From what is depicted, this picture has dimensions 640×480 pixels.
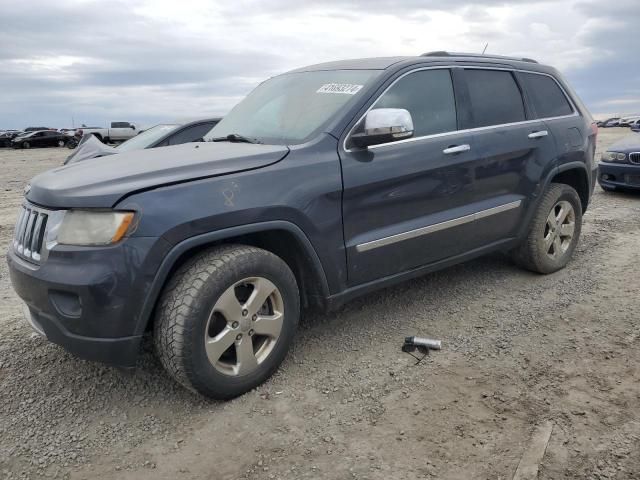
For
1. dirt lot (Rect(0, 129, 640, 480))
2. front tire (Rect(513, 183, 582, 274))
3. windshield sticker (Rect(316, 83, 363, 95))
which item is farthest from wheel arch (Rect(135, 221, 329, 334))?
front tire (Rect(513, 183, 582, 274))

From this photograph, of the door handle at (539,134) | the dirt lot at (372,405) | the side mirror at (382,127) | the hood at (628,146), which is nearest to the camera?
the dirt lot at (372,405)

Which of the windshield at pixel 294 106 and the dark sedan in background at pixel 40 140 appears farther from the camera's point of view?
the dark sedan in background at pixel 40 140

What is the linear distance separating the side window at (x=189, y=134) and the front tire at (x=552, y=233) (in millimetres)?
5004

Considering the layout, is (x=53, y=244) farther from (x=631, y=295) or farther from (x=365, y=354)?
(x=631, y=295)

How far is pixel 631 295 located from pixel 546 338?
1.22 meters

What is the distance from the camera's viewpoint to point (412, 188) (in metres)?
3.66

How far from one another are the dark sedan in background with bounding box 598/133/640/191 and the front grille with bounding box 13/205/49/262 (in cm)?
863

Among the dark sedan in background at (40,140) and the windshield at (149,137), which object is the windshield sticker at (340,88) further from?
the dark sedan in background at (40,140)

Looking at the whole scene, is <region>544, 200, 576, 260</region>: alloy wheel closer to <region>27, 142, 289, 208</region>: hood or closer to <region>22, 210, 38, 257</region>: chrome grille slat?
<region>27, 142, 289, 208</region>: hood

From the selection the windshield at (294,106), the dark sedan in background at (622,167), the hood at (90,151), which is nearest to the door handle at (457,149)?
the windshield at (294,106)

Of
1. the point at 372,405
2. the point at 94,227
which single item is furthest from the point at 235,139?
the point at 372,405

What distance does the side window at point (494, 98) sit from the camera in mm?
4250

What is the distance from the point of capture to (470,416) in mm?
2852

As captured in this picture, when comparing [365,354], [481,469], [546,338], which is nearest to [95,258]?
[365,354]
